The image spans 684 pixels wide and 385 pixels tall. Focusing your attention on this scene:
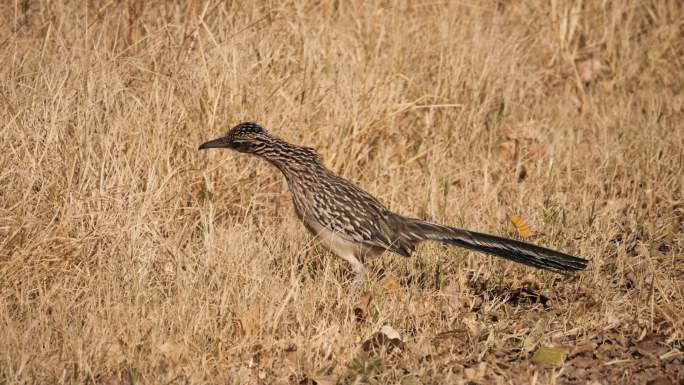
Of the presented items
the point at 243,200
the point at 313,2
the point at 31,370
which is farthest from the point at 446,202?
the point at 31,370

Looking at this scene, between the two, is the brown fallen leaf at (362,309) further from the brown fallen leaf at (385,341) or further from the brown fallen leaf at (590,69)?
the brown fallen leaf at (590,69)

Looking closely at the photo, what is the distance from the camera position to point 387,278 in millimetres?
5867

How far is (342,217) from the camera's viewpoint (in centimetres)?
594

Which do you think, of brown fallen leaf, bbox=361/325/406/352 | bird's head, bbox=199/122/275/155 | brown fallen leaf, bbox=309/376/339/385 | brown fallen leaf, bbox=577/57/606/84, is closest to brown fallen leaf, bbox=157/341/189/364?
brown fallen leaf, bbox=309/376/339/385

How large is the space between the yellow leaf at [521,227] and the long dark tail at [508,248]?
69cm

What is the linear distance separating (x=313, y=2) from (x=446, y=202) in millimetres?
2510

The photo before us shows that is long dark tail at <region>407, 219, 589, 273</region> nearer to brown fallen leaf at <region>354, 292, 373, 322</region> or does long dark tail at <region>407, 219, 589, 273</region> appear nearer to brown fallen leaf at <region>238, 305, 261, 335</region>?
brown fallen leaf at <region>354, 292, 373, 322</region>

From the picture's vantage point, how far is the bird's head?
20.0ft

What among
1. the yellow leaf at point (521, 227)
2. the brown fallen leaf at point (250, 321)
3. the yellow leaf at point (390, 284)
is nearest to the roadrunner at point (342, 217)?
the yellow leaf at point (390, 284)

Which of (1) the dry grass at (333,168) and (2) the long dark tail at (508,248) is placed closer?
(1) the dry grass at (333,168)

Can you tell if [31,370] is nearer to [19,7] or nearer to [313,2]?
[19,7]

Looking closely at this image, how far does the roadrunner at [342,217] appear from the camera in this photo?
5.82 meters

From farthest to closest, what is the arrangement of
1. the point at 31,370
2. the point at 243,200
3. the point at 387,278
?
the point at 243,200 → the point at 387,278 → the point at 31,370

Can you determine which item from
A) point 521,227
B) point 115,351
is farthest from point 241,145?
point 521,227
